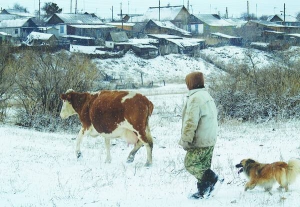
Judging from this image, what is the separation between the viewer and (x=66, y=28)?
224ft

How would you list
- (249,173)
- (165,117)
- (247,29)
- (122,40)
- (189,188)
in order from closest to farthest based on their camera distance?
(249,173), (189,188), (165,117), (122,40), (247,29)

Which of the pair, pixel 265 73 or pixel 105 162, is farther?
pixel 265 73

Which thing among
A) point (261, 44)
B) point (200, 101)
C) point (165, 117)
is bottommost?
point (165, 117)

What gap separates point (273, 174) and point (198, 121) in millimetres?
1348

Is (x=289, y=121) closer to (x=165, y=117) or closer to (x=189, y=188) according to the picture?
(x=165, y=117)

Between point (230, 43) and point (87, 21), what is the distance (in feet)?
78.9

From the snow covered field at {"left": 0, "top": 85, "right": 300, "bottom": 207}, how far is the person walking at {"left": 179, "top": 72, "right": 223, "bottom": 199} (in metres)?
0.33

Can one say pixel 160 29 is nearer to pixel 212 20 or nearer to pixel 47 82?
pixel 212 20

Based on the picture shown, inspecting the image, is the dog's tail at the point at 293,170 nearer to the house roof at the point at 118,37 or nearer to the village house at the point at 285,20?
the house roof at the point at 118,37

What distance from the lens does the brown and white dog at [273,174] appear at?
6.15m

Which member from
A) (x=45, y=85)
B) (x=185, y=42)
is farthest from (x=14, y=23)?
(x=45, y=85)

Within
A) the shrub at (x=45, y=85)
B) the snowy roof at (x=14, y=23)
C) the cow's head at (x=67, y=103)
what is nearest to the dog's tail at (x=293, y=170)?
the cow's head at (x=67, y=103)

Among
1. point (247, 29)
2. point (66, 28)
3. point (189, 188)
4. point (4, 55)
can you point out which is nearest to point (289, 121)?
point (189, 188)

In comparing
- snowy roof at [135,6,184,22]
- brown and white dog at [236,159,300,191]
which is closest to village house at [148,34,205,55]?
snowy roof at [135,6,184,22]
